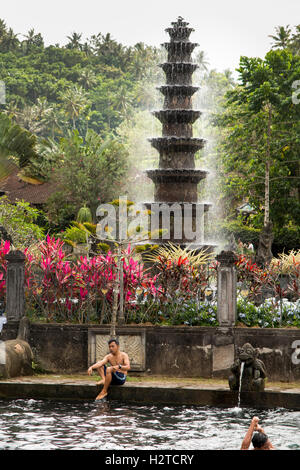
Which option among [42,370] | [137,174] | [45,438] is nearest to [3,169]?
[137,174]

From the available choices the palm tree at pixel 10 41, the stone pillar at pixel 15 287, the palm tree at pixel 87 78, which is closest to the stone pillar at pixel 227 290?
the stone pillar at pixel 15 287

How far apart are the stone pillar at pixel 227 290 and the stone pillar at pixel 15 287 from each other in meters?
3.91

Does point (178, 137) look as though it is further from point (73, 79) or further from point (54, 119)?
point (73, 79)

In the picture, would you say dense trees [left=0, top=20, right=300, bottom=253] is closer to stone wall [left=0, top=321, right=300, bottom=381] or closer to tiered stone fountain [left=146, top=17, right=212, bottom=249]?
tiered stone fountain [left=146, top=17, right=212, bottom=249]

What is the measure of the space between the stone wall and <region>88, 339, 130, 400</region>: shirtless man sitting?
107cm

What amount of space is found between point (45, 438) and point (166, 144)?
15.3m

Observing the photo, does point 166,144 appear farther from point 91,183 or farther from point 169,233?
point 91,183

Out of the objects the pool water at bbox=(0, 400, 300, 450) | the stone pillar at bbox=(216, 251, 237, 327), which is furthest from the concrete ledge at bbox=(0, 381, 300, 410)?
the stone pillar at bbox=(216, 251, 237, 327)

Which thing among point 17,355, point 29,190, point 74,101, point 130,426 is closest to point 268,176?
point 17,355

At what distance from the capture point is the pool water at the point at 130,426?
10086 millimetres

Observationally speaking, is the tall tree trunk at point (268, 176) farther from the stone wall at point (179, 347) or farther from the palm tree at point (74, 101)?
the palm tree at point (74, 101)

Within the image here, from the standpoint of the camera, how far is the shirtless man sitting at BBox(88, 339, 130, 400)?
13211mm

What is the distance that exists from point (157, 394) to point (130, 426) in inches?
77.7

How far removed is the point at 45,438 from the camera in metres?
10.3
